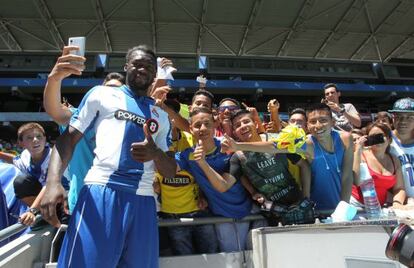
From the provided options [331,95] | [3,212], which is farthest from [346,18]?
[3,212]

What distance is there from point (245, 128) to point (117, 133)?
1298 mm

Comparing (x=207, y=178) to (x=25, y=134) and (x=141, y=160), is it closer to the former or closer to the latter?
(x=141, y=160)

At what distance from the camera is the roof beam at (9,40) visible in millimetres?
16106

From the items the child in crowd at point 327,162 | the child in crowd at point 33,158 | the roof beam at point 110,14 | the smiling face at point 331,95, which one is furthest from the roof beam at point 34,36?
the child in crowd at point 327,162

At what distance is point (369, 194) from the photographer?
270 cm

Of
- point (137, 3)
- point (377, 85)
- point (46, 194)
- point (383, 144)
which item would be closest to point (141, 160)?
point (46, 194)

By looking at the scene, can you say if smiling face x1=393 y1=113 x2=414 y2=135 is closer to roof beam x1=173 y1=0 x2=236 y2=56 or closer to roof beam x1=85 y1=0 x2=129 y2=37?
roof beam x1=173 y1=0 x2=236 y2=56

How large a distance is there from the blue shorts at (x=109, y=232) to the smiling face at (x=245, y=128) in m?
1.24

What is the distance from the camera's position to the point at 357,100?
1980 centimetres

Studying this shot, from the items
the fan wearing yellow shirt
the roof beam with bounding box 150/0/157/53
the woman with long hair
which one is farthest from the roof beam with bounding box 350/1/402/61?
the fan wearing yellow shirt

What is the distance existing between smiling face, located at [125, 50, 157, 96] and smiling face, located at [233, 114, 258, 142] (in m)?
1.04

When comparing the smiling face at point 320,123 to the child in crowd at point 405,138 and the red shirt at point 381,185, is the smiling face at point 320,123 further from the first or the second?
the child in crowd at point 405,138

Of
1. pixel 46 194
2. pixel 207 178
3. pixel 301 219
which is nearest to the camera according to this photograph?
pixel 46 194

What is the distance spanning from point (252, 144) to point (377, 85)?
1919cm
